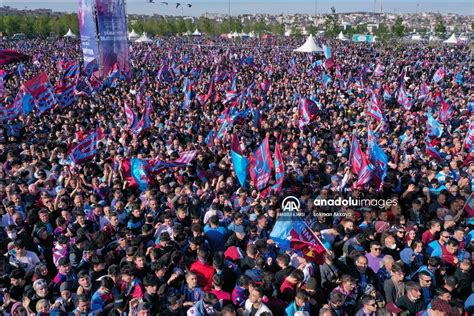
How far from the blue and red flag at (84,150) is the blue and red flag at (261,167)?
11.2 ft

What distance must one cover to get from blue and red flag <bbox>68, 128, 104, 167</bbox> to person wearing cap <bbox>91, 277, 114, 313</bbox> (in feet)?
15.5

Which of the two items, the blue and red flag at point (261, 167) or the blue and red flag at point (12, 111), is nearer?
the blue and red flag at point (261, 167)

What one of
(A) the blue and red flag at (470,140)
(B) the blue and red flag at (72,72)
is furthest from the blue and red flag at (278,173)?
(B) the blue and red flag at (72,72)

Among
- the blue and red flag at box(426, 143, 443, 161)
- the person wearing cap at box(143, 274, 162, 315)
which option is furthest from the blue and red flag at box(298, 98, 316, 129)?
the person wearing cap at box(143, 274, 162, 315)

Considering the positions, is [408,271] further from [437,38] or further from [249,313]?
[437,38]

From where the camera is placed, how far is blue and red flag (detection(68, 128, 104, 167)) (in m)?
8.72

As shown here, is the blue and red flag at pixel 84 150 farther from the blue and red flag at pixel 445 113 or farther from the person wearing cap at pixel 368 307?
the blue and red flag at pixel 445 113

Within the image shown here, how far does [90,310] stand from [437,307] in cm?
324

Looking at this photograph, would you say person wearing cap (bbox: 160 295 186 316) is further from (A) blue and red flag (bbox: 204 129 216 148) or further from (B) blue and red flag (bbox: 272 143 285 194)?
(A) blue and red flag (bbox: 204 129 216 148)

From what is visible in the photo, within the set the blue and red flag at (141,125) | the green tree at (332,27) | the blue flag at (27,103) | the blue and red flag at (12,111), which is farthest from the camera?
the green tree at (332,27)

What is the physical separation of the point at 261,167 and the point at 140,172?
2.23 metres

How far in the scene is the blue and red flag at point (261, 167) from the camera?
7656 mm

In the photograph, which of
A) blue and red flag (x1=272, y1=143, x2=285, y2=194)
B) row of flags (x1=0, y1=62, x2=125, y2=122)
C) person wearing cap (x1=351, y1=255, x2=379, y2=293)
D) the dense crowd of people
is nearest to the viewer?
the dense crowd of people

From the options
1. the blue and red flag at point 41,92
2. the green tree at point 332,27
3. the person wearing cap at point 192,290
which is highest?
the green tree at point 332,27
